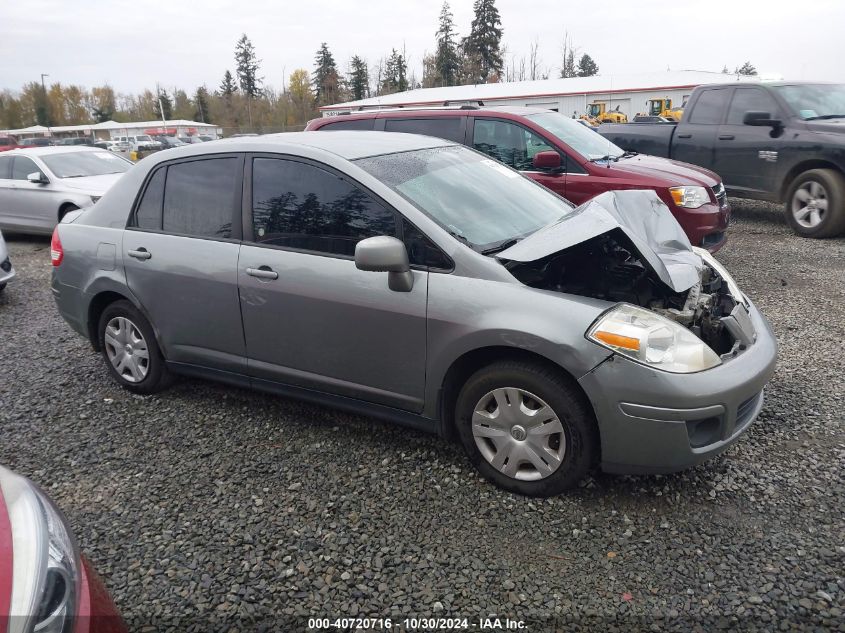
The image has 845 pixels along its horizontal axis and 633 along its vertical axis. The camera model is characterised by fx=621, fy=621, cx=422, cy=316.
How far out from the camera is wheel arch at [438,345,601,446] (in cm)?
271

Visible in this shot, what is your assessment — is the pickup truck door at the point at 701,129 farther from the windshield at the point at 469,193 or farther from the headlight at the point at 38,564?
the headlight at the point at 38,564

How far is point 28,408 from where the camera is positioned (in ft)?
13.5

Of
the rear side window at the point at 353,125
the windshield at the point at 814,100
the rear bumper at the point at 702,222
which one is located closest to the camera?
the rear bumper at the point at 702,222

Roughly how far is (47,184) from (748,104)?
10.5 metres

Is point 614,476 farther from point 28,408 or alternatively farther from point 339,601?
point 28,408

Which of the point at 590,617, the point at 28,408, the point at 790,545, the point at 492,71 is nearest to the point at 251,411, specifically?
the point at 28,408

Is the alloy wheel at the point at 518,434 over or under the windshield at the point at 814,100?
under

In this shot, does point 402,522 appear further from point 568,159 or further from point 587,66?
point 587,66

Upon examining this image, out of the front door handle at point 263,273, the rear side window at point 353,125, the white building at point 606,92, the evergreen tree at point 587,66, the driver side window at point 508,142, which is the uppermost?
the evergreen tree at point 587,66

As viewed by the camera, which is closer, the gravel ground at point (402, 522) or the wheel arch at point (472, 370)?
the gravel ground at point (402, 522)

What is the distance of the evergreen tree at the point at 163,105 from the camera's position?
85294 millimetres

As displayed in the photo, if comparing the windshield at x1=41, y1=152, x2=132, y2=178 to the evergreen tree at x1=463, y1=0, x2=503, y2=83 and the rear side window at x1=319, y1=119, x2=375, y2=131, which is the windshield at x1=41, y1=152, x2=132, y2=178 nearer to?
the rear side window at x1=319, y1=119, x2=375, y2=131

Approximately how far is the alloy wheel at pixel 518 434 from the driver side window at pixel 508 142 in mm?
4265

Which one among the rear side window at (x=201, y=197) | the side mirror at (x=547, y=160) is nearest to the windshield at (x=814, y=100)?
the side mirror at (x=547, y=160)
